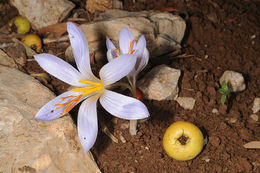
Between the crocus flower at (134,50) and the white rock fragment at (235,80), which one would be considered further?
the white rock fragment at (235,80)

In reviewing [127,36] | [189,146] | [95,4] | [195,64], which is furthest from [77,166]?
[95,4]

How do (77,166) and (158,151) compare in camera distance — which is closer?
(77,166)

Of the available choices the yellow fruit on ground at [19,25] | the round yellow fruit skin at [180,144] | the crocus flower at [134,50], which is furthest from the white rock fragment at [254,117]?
the yellow fruit on ground at [19,25]

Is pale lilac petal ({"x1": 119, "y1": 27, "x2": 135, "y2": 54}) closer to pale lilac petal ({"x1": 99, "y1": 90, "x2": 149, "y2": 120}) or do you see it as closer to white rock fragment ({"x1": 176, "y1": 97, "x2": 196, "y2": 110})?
pale lilac petal ({"x1": 99, "y1": 90, "x2": 149, "y2": 120})

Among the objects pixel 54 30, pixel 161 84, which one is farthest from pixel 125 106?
pixel 54 30

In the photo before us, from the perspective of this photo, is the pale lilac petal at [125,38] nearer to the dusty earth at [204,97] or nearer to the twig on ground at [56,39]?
the dusty earth at [204,97]

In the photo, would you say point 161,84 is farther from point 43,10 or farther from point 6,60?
point 43,10

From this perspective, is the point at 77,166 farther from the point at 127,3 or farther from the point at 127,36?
the point at 127,3
